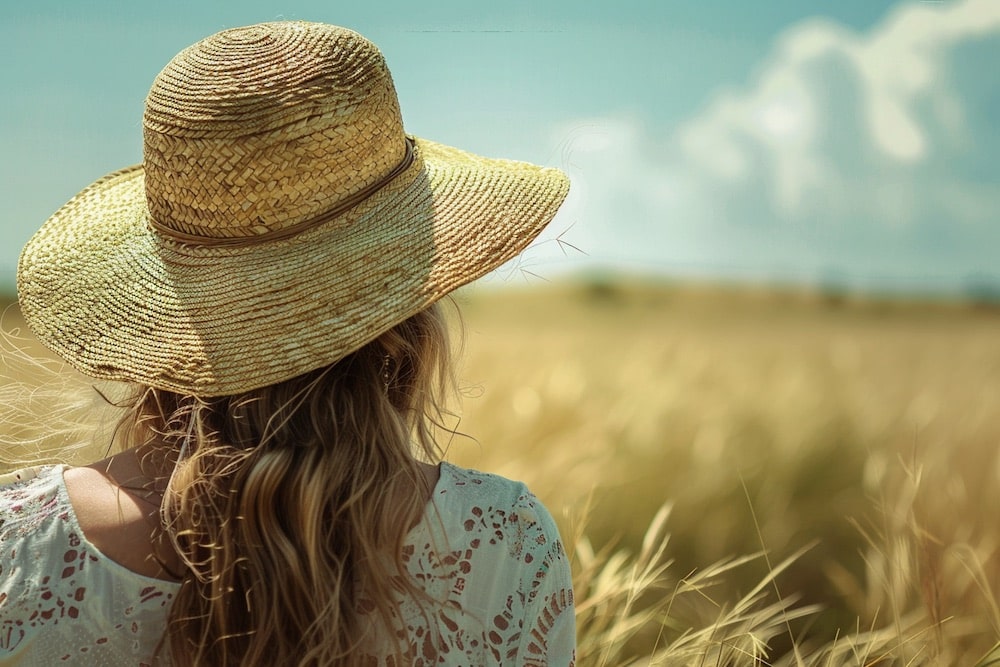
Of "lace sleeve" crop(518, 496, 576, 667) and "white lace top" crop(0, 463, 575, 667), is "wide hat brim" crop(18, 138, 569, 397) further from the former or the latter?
"lace sleeve" crop(518, 496, 576, 667)

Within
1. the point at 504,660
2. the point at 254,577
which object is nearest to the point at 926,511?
the point at 504,660

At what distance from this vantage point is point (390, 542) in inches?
35.2

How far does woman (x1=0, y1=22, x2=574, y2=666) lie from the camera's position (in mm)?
886

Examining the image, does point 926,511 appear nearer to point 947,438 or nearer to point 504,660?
point 947,438

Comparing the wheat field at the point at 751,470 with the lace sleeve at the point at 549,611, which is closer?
the lace sleeve at the point at 549,611

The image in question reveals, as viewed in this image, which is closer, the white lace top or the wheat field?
the white lace top

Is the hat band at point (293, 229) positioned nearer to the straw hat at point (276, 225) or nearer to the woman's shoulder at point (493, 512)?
the straw hat at point (276, 225)

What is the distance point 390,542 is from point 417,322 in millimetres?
250

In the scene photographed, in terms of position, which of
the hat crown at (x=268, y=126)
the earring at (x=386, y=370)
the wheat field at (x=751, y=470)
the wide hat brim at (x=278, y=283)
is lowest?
the wheat field at (x=751, y=470)

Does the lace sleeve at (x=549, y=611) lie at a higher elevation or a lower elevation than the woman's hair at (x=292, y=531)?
lower

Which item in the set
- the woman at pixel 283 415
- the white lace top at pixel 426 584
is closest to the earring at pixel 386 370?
the woman at pixel 283 415

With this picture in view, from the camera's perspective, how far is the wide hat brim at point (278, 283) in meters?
0.95

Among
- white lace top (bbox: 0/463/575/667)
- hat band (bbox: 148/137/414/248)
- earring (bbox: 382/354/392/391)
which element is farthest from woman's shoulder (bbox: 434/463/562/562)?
hat band (bbox: 148/137/414/248)

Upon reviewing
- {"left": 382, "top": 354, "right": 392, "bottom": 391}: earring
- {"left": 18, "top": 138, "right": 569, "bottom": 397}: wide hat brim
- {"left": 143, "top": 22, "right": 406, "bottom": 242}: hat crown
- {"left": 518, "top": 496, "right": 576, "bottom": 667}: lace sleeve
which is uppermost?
{"left": 143, "top": 22, "right": 406, "bottom": 242}: hat crown
